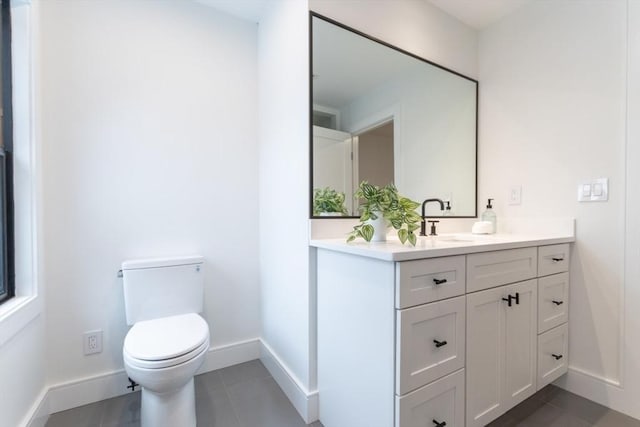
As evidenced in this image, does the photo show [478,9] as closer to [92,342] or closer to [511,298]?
[511,298]

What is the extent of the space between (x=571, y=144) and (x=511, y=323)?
1152 mm

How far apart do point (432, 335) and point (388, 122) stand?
1236mm

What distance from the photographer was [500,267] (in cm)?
131

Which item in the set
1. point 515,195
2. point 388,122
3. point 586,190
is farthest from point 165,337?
point 586,190

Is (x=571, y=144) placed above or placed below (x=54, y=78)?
below

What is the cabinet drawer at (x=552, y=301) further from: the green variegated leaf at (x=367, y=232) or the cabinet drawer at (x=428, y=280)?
the green variegated leaf at (x=367, y=232)

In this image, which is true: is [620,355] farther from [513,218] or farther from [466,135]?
[466,135]

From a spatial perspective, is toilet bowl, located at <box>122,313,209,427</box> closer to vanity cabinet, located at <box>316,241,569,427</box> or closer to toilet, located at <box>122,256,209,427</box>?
toilet, located at <box>122,256,209,427</box>

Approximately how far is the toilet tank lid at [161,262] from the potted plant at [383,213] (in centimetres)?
102

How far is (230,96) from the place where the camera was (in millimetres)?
1980

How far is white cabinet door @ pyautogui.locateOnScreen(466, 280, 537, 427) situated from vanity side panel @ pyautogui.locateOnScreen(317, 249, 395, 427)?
0.40 meters

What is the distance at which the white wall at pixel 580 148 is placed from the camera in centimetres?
153

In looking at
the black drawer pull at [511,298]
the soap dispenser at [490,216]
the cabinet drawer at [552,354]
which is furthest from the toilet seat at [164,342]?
the soap dispenser at [490,216]

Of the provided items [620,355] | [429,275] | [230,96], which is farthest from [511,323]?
[230,96]
